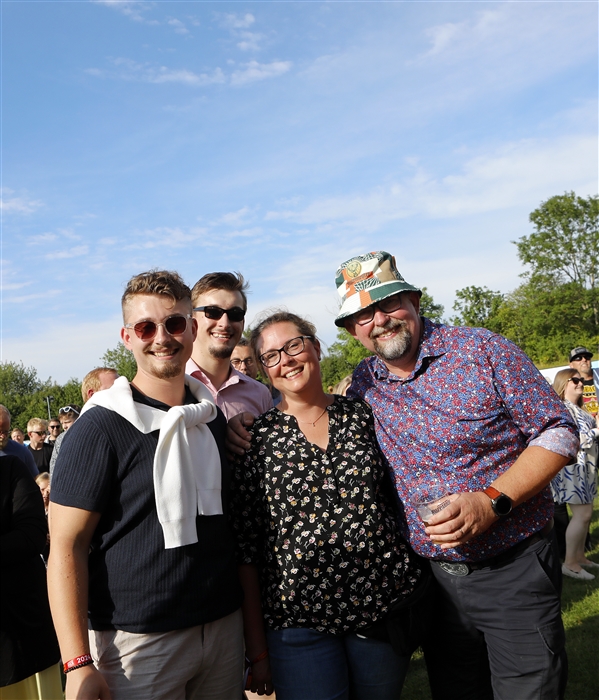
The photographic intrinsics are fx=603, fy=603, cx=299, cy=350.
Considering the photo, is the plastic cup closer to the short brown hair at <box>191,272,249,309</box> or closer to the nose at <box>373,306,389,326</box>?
the nose at <box>373,306,389,326</box>

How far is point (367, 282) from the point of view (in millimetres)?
3031

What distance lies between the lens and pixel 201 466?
2.57 meters

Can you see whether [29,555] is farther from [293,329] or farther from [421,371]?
[421,371]

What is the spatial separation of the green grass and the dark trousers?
87.4 inches

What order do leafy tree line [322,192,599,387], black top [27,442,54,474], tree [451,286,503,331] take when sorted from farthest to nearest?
leafy tree line [322,192,599,387] → tree [451,286,503,331] → black top [27,442,54,474]

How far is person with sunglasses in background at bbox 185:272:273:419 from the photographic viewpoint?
3834 mm

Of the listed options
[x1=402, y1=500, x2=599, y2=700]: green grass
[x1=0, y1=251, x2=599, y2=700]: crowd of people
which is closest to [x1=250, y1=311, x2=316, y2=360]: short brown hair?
[x1=0, y1=251, x2=599, y2=700]: crowd of people

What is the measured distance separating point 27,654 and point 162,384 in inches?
65.5

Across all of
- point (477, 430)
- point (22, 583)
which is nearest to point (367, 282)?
point (477, 430)

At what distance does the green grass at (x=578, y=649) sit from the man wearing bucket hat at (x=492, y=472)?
226 centimetres

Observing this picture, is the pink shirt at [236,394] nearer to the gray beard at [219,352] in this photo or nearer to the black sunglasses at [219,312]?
the gray beard at [219,352]

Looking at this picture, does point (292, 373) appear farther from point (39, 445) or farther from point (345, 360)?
point (345, 360)

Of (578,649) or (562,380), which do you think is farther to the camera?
(562,380)

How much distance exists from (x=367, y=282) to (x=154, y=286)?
1059 millimetres
